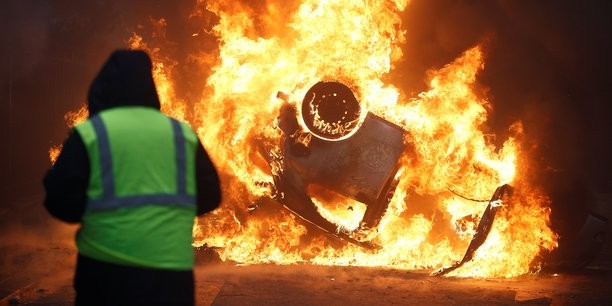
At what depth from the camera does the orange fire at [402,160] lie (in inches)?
308

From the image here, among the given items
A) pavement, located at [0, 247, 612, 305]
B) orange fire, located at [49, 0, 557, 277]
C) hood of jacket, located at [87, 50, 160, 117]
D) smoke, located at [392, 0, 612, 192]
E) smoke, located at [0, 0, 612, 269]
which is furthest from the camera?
smoke, located at [392, 0, 612, 192]

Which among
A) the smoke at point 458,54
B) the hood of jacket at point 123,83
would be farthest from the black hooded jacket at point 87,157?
the smoke at point 458,54

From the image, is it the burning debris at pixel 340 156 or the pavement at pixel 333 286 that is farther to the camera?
the burning debris at pixel 340 156

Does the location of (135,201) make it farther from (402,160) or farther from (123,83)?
(402,160)

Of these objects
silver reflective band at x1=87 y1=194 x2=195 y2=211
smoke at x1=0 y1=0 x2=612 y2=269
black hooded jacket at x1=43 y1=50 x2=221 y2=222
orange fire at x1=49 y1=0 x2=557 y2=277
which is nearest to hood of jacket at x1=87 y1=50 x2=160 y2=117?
black hooded jacket at x1=43 y1=50 x2=221 y2=222

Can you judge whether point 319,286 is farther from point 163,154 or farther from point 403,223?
point 163,154

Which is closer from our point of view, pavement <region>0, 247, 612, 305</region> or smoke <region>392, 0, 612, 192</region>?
pavement <region>0, 247, 612, 305</region>

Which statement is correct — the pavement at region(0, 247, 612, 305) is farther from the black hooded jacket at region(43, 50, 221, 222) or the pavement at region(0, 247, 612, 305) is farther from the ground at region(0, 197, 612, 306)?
the black hooded jacket at region(43, 50, 221, 222)

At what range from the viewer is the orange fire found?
7.82 meters

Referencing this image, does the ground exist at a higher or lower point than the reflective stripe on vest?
→ lower

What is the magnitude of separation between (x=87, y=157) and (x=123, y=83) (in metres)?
0.38

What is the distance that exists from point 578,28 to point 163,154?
10277mm

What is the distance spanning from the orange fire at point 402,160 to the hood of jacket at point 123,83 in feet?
17.7

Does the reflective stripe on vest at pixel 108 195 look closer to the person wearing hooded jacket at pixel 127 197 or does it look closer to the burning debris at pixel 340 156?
the person wearing hooded jacket at pixel 127 197
